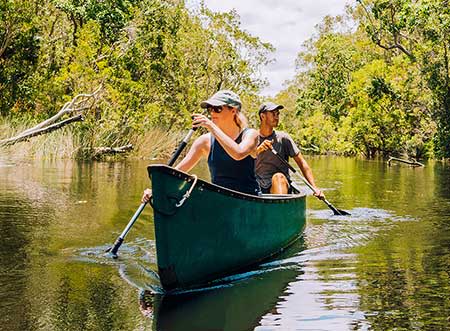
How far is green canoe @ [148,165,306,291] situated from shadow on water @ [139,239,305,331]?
11cm

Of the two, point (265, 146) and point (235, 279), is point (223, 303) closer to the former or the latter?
point (235, 279)

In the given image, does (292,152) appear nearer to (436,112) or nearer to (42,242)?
(42,242)

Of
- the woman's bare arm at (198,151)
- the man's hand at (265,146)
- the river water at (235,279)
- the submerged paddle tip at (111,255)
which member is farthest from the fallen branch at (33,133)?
the woman's bare arm at (198,151)

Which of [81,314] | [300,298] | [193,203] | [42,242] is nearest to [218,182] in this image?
[193,203]

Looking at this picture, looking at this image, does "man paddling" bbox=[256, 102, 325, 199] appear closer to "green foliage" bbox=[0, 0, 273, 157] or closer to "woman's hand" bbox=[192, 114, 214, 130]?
"woman's hand" bbox=[192, 114, 214, 130]

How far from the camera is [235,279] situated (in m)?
4.94

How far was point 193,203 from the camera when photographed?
14.3 ft

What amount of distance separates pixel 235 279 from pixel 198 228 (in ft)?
2.36

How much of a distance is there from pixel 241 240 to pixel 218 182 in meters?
0.52

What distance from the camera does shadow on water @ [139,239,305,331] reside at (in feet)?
12.4

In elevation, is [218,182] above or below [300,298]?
above

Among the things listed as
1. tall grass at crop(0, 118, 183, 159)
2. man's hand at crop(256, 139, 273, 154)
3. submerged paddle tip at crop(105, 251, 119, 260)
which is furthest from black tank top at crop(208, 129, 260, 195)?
tall grass at crop(0, 118, 183, 159)

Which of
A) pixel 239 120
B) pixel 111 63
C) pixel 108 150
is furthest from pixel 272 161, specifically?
pixel 111 63

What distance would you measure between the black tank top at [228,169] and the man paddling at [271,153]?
2.26m
